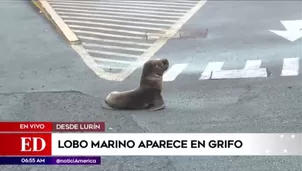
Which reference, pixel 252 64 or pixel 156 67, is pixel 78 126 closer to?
pixel 156 67

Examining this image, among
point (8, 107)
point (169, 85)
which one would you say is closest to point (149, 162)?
point (8, 107)

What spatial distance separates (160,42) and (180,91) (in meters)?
4.23

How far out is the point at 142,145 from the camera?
242 inches

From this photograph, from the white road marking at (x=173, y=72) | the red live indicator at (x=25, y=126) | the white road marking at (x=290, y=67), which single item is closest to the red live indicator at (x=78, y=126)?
the red live indicator at (x=25, y=126)

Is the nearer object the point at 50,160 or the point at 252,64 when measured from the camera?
the point at 50,160

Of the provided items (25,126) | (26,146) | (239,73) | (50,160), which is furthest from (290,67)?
(26,146)

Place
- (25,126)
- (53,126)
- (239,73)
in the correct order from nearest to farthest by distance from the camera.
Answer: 1. (25,126)
2. (53,126)
3. (239,73)

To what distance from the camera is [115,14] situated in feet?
54.9

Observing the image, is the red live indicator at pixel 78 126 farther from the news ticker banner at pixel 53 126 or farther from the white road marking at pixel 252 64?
the white road marking at pixel 252 64

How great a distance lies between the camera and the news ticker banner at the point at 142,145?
590 centimetres

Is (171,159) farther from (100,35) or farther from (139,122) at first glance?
(100,35)

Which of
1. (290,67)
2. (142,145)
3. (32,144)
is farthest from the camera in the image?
(290,67)

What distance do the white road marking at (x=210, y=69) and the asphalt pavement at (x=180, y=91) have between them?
131mm

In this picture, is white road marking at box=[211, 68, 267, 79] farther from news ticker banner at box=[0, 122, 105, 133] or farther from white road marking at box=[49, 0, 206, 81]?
news ticker banner at box=[0, 122, 105, 133]
